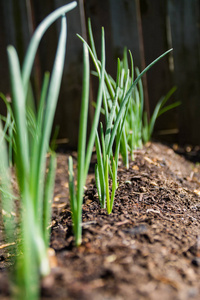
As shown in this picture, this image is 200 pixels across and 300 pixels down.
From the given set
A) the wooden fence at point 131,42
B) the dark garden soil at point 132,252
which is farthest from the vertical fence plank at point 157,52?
the dark garden soil at point 132,252

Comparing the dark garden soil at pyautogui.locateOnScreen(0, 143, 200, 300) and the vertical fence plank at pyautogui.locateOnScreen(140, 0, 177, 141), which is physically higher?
the vertical fence plank at pyautogui.locateOnScreen(140, 0, 177, 141)

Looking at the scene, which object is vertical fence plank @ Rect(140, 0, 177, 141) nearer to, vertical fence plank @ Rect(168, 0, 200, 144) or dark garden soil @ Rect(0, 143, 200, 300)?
vertical fence plank @ Rect(168, 0, 200, 144)

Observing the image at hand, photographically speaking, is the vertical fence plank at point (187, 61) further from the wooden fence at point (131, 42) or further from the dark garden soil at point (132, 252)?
the dark garden soil at point (132, 252)

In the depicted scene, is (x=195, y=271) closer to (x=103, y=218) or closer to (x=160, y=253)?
(x=160, y=253)

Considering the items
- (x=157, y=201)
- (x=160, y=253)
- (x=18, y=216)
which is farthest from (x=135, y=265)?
(x=18, y=216)

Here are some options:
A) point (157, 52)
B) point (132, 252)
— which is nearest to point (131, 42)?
point (157, 52)

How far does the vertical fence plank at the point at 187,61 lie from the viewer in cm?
225

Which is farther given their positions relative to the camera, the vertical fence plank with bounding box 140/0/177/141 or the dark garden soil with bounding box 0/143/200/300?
the vertical fence plank with bounding box 140/0/177/141

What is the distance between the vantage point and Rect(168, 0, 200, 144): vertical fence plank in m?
2.25

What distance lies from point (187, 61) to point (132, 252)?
202cm

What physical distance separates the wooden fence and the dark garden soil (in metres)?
1.47

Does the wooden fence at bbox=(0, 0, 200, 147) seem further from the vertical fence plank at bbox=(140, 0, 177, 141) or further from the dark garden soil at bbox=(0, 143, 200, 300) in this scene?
the dark garden soil at bbox=(0, 143, 200, 300)

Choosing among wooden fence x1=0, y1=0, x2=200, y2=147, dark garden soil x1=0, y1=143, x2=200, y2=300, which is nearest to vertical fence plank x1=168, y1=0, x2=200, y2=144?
wooden fence x1=0, y1=0, x2=200, y2=147

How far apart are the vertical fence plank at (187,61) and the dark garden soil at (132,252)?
4.77 ft
